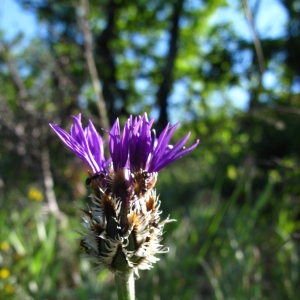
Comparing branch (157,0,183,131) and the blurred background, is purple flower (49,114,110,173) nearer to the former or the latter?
A: the blurred background

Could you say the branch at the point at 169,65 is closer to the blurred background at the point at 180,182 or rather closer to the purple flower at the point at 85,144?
the blurred background at the point at 180,182

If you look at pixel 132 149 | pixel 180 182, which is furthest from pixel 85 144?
pixel 180 182

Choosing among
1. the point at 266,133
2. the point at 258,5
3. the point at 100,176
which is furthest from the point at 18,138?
the point at 266,133

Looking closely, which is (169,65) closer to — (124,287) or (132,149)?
(132,149)

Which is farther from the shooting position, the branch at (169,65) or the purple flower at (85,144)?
the branch at (169,65)

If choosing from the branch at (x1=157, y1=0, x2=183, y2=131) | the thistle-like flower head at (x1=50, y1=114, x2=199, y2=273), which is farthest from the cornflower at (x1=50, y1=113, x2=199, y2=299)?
the branch at (x1=157, y1=0, x2=183, y2=131)

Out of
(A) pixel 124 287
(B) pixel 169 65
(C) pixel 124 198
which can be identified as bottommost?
(B) pixel 169 65

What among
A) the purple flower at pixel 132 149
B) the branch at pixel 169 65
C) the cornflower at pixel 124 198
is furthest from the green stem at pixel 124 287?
the branch at pixel 169 65
